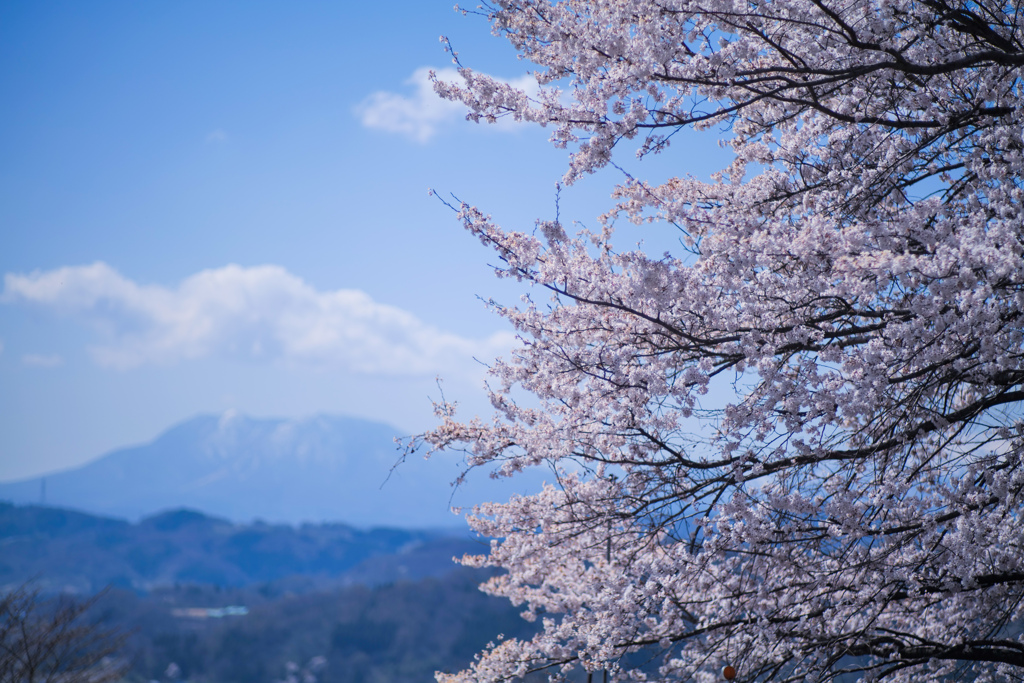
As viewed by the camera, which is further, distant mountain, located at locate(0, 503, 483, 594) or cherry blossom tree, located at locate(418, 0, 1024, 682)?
distant mountain, located at locate(0, 503, 483, 594)

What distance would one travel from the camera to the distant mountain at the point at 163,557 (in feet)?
519

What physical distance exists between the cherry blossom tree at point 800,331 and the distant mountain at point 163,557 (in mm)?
146660

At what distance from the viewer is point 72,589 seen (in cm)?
15362

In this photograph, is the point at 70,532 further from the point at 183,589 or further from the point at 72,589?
the point at 183,589

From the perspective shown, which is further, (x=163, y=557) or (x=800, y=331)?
(x=163, y=557)

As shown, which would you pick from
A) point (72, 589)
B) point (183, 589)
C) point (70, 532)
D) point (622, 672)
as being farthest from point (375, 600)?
point (70, 532)

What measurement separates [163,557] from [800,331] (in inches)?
8340

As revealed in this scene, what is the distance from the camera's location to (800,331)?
3.93m

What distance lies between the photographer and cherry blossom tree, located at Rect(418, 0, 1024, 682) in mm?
3838

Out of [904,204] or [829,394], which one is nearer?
[829,394]

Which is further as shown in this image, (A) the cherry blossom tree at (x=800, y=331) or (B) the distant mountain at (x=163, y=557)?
(B) the distant mountain at (x=163, y=557)

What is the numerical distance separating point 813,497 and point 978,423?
3.69 ft

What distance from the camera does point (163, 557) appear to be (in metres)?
186

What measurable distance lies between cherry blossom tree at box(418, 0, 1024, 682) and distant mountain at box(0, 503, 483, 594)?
146660 millimetres
